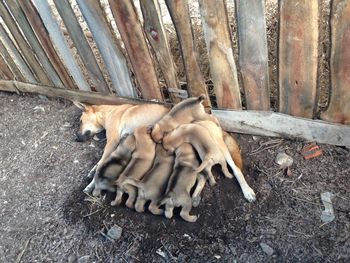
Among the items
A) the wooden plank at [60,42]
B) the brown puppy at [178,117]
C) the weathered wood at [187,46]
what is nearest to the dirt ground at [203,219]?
the brown puppy at [178,117]

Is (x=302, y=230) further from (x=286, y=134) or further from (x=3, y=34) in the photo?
(x=3, y=34)

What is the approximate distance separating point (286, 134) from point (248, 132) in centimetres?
34

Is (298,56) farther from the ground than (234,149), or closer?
farther from the ground

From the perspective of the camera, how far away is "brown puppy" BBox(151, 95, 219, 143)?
10.5ft

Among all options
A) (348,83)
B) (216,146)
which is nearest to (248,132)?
(216,146)

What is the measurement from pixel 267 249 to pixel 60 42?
2.62 metres

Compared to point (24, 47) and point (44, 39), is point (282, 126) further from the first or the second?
point (24, 47)

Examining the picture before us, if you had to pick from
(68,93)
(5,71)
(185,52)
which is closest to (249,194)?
(185,52)

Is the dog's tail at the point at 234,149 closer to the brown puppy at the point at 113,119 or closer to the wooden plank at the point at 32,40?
the brown puppy at the point at 113,119

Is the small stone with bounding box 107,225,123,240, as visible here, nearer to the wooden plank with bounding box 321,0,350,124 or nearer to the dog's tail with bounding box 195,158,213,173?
the dog's tail with bounding box 195,158,213,173

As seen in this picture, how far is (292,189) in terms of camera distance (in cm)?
298

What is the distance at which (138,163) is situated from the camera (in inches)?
123

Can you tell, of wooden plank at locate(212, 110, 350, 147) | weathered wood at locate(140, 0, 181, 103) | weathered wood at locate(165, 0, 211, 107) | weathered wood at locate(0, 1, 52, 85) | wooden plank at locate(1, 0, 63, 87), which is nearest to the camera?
weathered wood at locate(165, 0, 211, 107)

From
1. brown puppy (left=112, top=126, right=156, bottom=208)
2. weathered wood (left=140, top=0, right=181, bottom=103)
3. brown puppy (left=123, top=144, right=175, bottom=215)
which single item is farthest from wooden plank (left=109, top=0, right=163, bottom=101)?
brown puppy (left=123, top=144, right=175, bottom=215)
